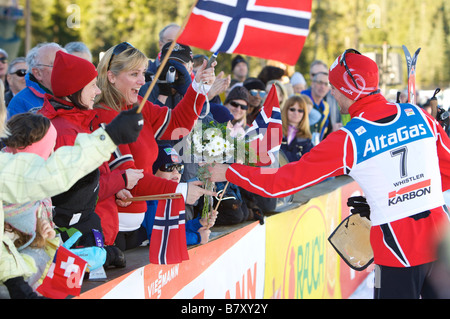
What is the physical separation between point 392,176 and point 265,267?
2.55m

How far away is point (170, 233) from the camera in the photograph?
4.05 m

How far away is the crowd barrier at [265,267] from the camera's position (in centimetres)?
415

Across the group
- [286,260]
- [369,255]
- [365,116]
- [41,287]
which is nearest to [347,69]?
[365,116]

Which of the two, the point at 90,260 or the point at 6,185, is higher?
the point at 6,185

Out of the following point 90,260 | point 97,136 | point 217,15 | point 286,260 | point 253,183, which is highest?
point 217,15

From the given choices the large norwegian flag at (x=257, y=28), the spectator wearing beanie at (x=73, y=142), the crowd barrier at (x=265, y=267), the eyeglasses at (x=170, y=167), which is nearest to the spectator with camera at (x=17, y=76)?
the eyeglasses at (x=170, y=167)

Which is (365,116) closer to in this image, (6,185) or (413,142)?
(413,142)

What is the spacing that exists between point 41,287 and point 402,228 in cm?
210

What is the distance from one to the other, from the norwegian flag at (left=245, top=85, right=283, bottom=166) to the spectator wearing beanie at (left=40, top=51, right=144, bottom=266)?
1.04m

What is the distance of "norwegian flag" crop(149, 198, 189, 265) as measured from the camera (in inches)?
158

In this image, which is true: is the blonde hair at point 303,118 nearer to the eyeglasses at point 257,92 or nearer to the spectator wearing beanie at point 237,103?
the eyeglasses at point 257,92

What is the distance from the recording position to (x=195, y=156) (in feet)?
13.8

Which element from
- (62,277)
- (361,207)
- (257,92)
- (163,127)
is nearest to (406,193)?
(361,207)

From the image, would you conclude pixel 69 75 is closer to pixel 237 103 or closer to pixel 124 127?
pixel 124 127
